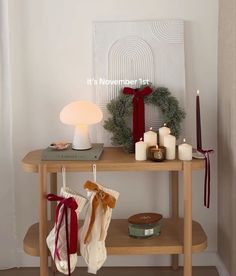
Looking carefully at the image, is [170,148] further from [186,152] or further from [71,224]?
[71,224]

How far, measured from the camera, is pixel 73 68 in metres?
2.35

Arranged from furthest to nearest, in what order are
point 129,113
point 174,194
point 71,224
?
point 174,194 < point 129,113 < point 71,224

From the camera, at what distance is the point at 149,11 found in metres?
2.32

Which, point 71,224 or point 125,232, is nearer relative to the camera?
point 71,224

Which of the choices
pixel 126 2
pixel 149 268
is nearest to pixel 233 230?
pixel 149 268

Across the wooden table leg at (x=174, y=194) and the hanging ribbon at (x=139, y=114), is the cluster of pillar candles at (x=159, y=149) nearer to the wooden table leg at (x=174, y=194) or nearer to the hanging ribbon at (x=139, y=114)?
the hanging ribbon at (x=139, y=114)

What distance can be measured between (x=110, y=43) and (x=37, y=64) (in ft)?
1.24

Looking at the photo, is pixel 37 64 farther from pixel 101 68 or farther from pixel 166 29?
pixel 166 29

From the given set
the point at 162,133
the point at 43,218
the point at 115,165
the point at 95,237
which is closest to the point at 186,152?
the point at 162,133

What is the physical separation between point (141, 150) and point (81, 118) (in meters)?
0.30

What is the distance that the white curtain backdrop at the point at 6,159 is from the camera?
2.27m

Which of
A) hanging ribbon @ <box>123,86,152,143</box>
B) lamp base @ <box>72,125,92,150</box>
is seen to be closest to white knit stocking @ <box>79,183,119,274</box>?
lamp base @ <box>72,125,92,150</box>

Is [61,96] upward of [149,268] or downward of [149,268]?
upward

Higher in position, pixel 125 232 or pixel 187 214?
pixel 187 214
